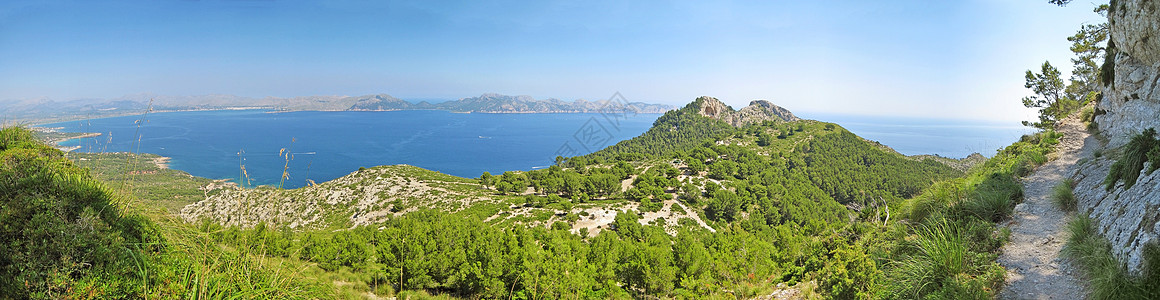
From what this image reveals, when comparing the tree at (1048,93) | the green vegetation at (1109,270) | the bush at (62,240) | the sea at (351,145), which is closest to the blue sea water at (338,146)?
the sea at (351,145)

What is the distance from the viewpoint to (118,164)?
12.3 ft

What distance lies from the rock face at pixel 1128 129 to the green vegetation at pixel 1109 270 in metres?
0.08

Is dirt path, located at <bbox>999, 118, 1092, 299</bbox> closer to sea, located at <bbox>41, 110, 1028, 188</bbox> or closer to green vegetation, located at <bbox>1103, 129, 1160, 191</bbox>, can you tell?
green vegetation, located at <bbox>1103, 129, 1160, 191</bbox>

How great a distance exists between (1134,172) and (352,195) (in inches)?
1815

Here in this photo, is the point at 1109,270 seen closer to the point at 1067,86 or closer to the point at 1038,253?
the point at 1038,253

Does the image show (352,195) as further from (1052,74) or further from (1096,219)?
(1052,74)

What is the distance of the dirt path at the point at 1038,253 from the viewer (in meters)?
3.72

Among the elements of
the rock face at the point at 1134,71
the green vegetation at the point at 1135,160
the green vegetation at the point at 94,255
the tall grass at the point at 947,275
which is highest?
the rock face at the point at 1134,71

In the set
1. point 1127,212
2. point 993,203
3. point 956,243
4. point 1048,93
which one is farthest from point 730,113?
point 956,243

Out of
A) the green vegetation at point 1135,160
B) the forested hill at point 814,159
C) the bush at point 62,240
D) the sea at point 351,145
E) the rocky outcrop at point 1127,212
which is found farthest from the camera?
the sea at point 351,145

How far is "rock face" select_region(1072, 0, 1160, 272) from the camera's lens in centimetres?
350

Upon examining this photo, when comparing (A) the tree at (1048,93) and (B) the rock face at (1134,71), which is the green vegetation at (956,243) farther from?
(A) the tree at (1048,93)

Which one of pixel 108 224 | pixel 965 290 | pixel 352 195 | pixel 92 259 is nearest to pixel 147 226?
pixel 108 224

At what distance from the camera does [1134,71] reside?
9.73m
